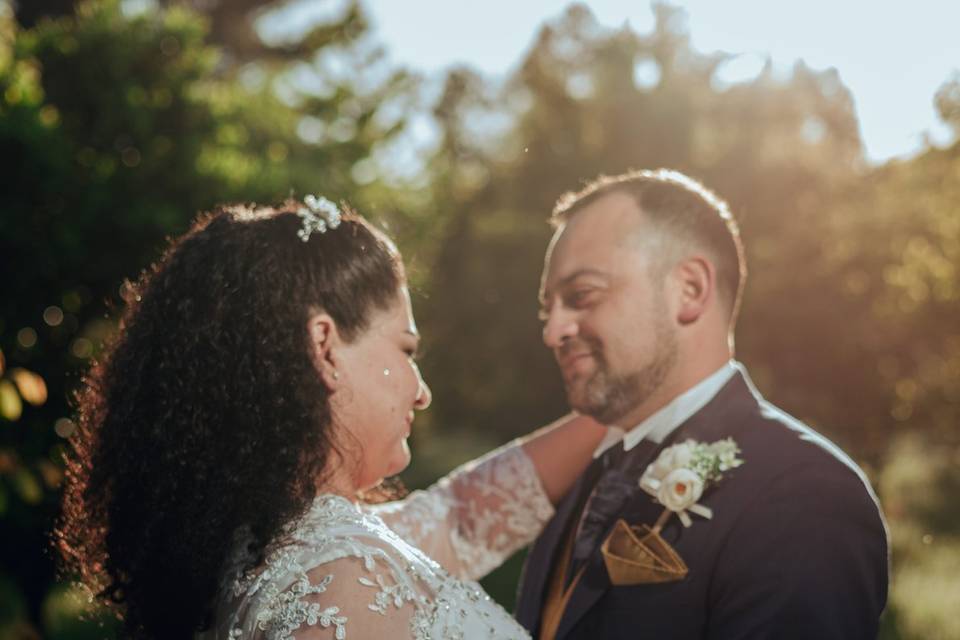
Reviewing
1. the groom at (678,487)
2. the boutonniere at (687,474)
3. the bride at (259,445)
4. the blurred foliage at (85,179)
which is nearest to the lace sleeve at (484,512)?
the groom at (678,487)

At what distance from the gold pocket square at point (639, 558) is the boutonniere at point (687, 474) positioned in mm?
55

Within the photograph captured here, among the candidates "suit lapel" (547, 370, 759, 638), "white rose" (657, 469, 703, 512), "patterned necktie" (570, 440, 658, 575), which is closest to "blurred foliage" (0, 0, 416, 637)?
"patterned necktie" (570, 440, 658, 575)

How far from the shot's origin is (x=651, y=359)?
131 inches

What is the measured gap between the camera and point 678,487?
287cm

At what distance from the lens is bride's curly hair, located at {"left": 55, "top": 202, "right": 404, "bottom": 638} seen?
2.31 metres

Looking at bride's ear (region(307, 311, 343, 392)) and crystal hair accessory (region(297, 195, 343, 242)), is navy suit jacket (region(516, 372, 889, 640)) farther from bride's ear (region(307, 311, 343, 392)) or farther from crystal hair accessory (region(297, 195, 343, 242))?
crystal hair accessory (region(297, 195, 343, 242))

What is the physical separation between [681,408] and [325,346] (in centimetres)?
137

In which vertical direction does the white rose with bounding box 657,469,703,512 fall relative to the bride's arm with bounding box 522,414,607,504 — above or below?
above

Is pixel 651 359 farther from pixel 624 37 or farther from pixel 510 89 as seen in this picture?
pixel 510 89

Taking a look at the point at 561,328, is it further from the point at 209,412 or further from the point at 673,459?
the point at 209,412

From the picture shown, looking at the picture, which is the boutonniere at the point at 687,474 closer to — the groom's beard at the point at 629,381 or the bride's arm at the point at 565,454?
the groom's beard at the point at 629,381

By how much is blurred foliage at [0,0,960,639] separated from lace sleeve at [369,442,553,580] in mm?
944

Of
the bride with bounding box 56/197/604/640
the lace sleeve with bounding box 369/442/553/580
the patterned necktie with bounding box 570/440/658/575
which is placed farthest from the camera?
the lace sleeve with bounding box 369/442/553/580

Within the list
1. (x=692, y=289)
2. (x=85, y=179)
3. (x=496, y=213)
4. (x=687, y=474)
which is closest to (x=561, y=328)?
(x=692, y=289)
